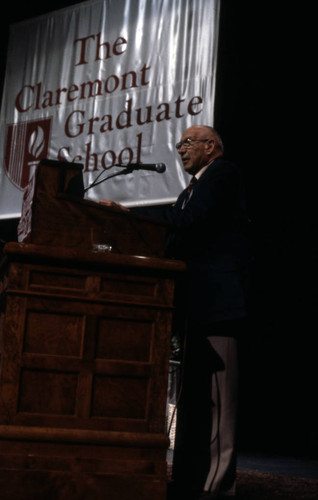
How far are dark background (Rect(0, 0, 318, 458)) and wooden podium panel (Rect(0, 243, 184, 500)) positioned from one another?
2274mm

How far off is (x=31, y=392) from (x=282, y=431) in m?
2.81

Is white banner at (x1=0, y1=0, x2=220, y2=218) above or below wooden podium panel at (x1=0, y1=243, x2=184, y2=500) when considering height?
above

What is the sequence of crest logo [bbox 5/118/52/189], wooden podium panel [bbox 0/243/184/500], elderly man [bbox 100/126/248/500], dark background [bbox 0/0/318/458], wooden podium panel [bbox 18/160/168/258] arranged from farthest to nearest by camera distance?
crest logo [bbox 5/118/52/189] → dark background [bbox 0/0/318/458] → elderly man [bbox 100/126/248/500] → wooden podium panel [bbox 18/160/168/258] → wooden podium panel [bbox 0/243/184/500]

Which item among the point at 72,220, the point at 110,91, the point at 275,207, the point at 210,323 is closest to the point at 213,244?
the point at 210,323

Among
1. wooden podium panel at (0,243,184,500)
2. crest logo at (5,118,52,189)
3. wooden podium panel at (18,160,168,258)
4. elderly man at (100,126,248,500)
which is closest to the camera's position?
wooden podium panel at (0,243,184,500)

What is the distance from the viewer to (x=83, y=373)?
6.91ft

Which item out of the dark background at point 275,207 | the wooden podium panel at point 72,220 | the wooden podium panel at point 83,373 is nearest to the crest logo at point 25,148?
the dark background at point 275,207

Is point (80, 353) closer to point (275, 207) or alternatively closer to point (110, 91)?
point (275, 207)

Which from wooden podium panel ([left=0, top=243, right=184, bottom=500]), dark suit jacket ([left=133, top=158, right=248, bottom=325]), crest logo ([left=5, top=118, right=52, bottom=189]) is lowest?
wooden podium panel ([left=0, top=243, right=184, bottom=500])

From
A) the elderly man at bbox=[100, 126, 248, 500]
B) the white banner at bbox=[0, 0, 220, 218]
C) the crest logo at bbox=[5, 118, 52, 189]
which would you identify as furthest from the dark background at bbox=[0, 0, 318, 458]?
the elderly man at bbox=[100, 126, 248, 500]

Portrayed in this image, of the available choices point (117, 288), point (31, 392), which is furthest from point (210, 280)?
point (31, 392)

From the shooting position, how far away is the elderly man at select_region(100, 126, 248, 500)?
7.83 feet

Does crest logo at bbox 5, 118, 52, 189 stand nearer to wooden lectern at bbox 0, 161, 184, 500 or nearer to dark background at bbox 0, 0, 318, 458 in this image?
dark background at bbox 0, 0, 318, 458

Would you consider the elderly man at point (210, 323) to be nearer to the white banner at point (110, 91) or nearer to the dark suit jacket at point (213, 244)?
the dark suit jacket at point (213, 244)
